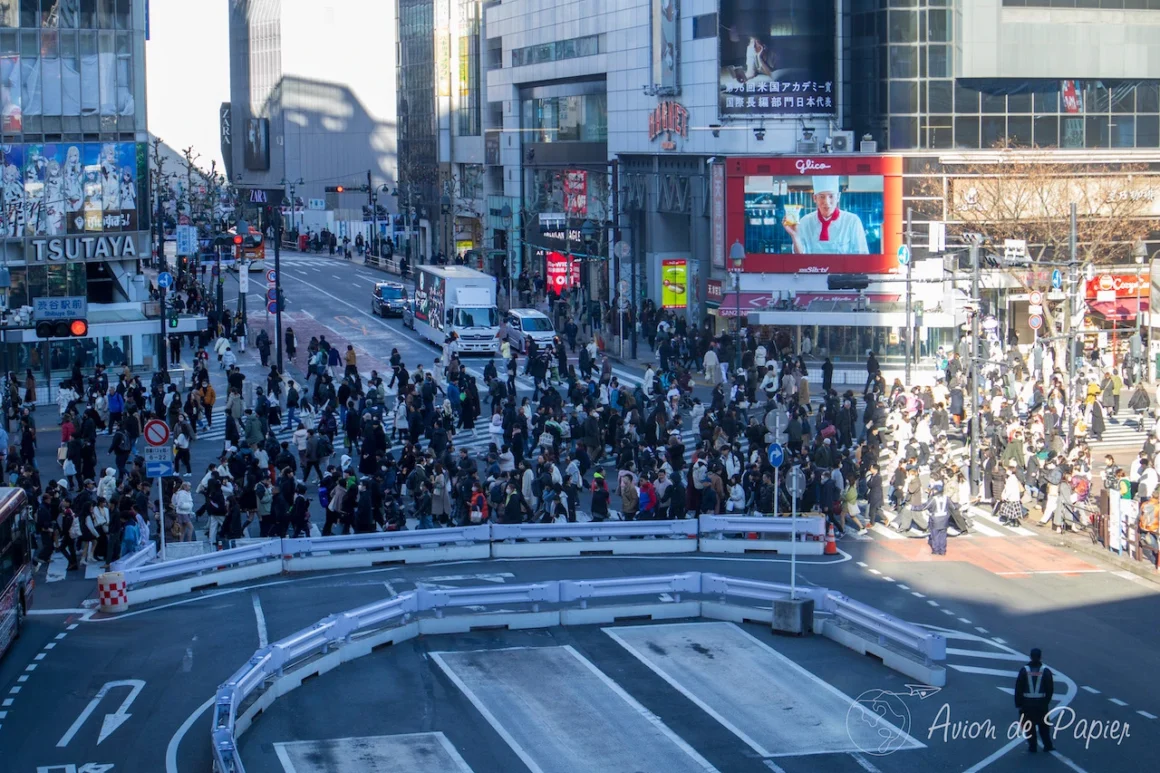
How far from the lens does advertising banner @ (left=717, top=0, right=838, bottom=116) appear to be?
6300 cm

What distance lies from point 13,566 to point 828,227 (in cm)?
4066

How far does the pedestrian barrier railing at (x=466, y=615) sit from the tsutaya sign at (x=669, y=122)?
42154 mm

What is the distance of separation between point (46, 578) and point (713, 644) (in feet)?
41.0

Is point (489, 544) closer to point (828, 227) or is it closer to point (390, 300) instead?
point (828, 227)

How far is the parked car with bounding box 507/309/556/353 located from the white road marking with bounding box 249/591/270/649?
1282 inches

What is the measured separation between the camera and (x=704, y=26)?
65812 mm

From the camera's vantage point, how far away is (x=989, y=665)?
23.3 metres

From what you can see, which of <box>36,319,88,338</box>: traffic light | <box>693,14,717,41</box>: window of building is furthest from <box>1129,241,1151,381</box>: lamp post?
<box>36,319,88,338</box>: traffic light

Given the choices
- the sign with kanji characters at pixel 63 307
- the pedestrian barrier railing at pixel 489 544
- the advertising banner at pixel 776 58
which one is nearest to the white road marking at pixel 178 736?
the pedestrian barrier railing at pixel 489 544

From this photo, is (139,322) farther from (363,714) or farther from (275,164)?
(275,164)

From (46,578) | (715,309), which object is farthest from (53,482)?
(715,309)

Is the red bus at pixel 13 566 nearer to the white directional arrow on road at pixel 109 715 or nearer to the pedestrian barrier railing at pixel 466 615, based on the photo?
the white directional arrow on road at pixel 109 715

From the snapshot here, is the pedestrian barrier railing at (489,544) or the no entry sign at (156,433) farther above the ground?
the no entry sign at (156,433)

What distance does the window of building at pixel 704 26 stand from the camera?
→ 64.7 m
